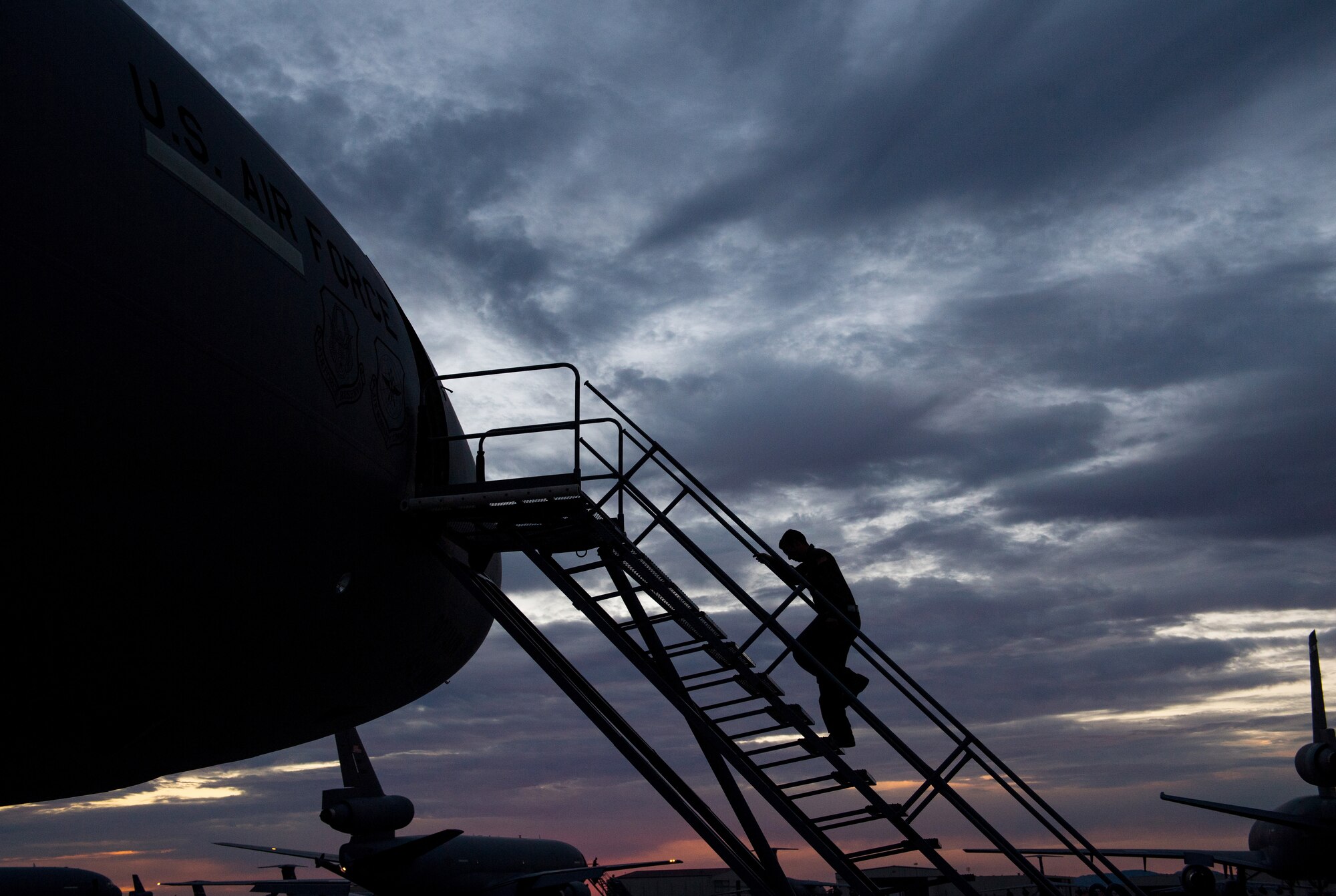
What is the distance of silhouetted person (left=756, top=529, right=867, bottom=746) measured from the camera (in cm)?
1159

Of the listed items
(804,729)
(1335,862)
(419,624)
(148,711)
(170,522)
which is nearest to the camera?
(170,522)

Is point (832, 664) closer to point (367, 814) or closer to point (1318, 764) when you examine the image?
point (367, 814)

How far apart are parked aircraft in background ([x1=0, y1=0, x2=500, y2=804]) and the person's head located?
14.3ft

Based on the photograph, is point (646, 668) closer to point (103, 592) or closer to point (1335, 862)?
point (103, 592)

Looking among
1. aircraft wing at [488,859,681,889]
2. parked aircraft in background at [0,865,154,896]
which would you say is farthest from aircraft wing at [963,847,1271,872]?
parked aircraft in background at [0,865,154,896]

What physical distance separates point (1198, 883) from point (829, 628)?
30538 millimetres

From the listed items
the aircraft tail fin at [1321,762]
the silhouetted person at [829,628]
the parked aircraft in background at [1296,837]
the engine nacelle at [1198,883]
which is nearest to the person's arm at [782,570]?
the silhouetted person at [829,628]

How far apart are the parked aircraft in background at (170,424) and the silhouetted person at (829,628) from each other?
14.6 ft

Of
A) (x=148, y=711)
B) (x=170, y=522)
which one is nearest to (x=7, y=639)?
(x=170, y=522)

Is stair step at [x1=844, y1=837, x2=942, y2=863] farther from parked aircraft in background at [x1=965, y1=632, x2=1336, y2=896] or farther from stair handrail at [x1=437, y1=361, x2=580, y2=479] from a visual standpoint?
parked aircraft in background at [x1=965, y1=632, x2=1336, y2=896]

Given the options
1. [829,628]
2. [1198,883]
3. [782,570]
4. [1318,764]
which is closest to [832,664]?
[829,628]

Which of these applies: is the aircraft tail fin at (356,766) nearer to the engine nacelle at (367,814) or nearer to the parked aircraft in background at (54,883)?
the engine nacelle at (367,814)

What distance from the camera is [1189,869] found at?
35219 millimetres

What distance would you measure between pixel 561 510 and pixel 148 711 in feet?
14.0
